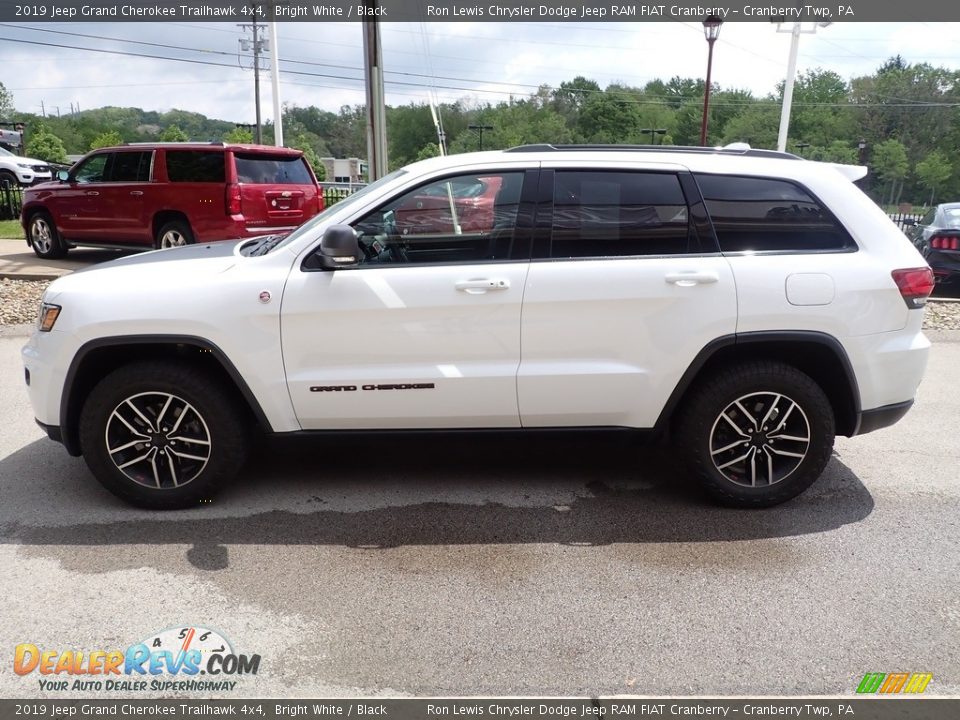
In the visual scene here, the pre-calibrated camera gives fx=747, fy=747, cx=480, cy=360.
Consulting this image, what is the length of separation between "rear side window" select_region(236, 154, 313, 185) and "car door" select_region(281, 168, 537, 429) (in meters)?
7.78

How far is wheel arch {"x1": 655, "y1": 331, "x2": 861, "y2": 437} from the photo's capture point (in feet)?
12.3

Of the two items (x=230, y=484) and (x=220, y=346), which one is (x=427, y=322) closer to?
(x=220, y=346)

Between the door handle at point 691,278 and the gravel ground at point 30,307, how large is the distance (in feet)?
19.4

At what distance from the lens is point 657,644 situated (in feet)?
9.37


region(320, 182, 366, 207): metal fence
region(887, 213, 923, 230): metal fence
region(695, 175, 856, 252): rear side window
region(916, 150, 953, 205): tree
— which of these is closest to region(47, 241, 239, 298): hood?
region(695, 175, 856, 252): rear side window

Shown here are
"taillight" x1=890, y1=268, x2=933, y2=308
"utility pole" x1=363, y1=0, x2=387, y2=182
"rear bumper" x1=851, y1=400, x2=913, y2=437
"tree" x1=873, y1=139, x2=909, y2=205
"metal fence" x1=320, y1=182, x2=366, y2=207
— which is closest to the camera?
"taillight" x1=890, y1=268, x2=933, y2=308

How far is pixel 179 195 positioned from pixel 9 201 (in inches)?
412

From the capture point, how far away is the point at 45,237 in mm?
12438

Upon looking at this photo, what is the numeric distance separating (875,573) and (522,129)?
285 ft

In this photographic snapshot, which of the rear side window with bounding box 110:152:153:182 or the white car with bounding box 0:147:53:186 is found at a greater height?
the rear side window with bounding box 110:152:153:182

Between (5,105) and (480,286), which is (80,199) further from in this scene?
(5,105)

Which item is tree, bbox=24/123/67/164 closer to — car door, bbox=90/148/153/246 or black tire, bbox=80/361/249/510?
car door, bbox=90/148/153/246

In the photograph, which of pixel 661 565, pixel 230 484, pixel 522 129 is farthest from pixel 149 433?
pixel 522 129

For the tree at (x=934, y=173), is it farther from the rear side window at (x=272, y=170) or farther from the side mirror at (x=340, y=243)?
the side mirror at (x=340, y=243)
